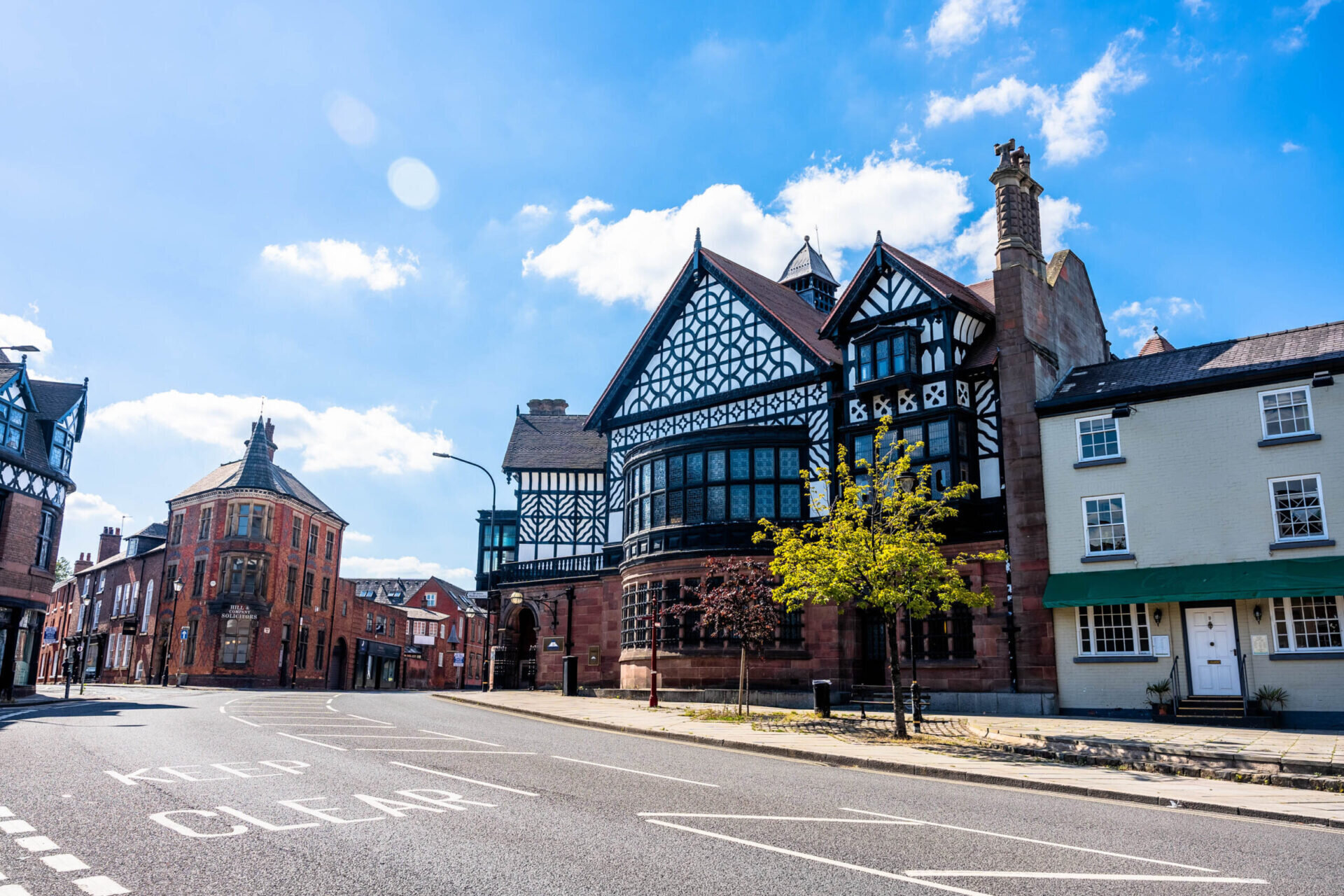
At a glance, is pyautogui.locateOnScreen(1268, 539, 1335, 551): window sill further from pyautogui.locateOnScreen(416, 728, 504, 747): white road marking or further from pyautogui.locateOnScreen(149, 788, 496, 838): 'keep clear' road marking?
pyautogui.locateOnScreen(149, 788, 496, 838): 'keep clear' road marking

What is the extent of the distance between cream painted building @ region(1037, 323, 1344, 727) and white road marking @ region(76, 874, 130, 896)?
22.4 metres

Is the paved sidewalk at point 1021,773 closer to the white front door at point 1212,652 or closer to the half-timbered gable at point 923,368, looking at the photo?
the white front door at point 1212,652

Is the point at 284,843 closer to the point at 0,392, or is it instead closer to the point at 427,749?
the point at 427,749

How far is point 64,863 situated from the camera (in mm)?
6707

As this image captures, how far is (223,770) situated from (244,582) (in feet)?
139

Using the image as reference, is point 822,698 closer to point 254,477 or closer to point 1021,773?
point 1021,773

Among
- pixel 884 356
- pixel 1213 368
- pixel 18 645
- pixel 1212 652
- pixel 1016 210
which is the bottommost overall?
pixel 18 645

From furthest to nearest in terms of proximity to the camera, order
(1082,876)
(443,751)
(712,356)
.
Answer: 1. (712,356)
2. (443,751)
3. (1082,876)

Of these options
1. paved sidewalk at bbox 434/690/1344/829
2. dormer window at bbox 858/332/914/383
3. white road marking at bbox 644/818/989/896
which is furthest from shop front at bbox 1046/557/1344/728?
white road marking at bbox 644/818/989/896

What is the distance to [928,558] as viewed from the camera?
1878 cm

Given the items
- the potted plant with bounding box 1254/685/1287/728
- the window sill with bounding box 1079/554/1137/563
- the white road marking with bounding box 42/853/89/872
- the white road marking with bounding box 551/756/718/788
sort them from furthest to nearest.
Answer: the window sill with bounding box 1079/554/1137/563, the potted plant with bounding box 1254/685/1287/728, the white road marking with bounding box 551/756/718/788, the white road marking with bounding box 42/853/89/872

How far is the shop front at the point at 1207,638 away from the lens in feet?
69.6

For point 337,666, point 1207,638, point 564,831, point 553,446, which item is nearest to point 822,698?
point 1207,638

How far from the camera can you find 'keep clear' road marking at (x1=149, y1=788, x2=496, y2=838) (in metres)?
8.00
